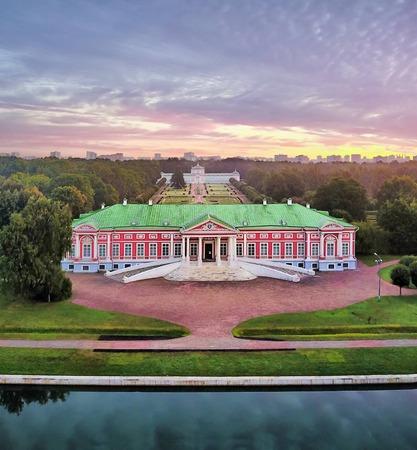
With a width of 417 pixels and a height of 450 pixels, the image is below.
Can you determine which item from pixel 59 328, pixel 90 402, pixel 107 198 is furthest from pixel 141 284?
pixel 107 198

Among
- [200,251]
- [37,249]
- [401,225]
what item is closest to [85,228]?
[200,251]

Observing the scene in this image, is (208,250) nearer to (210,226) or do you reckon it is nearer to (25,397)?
(210,226)

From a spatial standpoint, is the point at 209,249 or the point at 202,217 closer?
the point at 202,217

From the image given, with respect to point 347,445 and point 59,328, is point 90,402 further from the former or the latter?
point 347,445

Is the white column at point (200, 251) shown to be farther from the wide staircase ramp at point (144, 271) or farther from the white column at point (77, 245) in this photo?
the white column at point (77, 245)

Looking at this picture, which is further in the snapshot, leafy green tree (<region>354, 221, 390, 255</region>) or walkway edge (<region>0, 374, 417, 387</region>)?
leafy green tree (<region>354, 221, 390, 255</region>)

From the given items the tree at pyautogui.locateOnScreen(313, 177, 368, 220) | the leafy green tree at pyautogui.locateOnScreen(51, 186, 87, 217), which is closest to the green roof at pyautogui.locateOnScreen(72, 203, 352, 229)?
the tree at pyautogui.locateOnScreen(313, 177, 368, 220)

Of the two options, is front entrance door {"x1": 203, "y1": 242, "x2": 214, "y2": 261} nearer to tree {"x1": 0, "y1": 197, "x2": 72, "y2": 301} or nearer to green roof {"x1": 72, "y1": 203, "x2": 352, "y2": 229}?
green roof {"x1": 72, "y1": 203, "x2": 352, "y2": 229}
